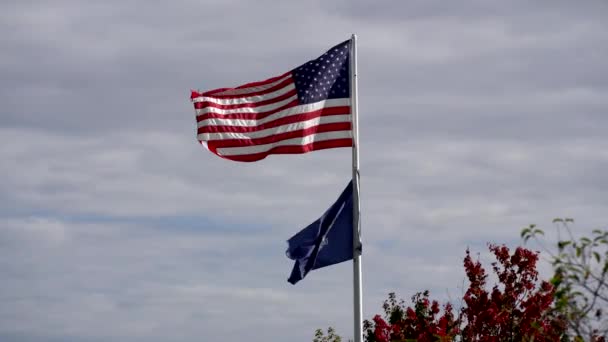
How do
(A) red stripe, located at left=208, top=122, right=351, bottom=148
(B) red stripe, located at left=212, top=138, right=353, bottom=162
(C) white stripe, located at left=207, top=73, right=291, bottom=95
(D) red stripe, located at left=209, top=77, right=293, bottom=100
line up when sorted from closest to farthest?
(B) red stripe, located at left=212, top=138, right=353, bottom=162 < (A) red stripe, located at left=208, top=122, right=351, bottom=148 < (D) red stripe, located at left=209, top=77, right=293, bottom=100 < (C) white stripe, located at left=207, top=73, right=291, bottom=95

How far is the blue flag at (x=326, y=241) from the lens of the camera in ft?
63.0

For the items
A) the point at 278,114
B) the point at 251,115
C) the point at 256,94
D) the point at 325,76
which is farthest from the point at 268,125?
the point at 325,76

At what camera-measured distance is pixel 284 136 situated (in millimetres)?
19688

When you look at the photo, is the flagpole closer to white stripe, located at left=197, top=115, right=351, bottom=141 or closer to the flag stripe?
white stripe, located at left=197, top=115, right=351, bottom=141

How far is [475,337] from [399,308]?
10590 millimetres

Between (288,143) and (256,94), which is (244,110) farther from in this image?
(288,143)

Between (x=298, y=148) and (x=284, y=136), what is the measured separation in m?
0.41

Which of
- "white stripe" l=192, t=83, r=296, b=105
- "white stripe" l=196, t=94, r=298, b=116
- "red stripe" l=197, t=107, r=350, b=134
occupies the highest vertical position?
"white stripe" l=192, t=83, r=296, b=105

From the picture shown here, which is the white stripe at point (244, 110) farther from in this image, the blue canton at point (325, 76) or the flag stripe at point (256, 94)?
the blue canton at point (325, 76)

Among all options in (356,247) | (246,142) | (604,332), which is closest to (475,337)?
(356,247)

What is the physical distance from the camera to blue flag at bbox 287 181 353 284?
1920 cm

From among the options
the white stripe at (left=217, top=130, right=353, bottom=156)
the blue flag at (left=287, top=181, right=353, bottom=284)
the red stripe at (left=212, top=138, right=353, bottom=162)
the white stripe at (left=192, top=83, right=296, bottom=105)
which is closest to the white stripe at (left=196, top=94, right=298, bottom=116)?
the white stripe at (left=192, top=83, right=296, bottom=105)

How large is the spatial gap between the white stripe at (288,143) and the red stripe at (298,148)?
0.06m

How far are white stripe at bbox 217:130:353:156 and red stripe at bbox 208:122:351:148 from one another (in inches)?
2.3
